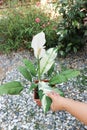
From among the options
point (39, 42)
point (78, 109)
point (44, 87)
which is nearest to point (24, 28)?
point (44, 87)

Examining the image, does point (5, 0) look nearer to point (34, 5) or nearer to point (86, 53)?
point (34, 5)

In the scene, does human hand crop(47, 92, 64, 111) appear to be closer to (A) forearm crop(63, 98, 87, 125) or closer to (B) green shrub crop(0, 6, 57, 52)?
(A) forearm crop(63, 98, 87, 125)

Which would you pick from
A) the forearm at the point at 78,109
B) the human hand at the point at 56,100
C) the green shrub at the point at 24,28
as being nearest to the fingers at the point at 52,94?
the human hand at the point at 56,100

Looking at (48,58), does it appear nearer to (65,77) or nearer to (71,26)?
(65,77)

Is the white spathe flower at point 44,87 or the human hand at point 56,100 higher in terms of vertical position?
the white spathe flower at point 44,87

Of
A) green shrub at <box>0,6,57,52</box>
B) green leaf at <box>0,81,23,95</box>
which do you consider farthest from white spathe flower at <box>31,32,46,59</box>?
green shrub at <box>0,6,57,52</box>

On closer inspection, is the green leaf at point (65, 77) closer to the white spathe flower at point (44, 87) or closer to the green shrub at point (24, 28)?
the white spathe flower at point (44, 87)
